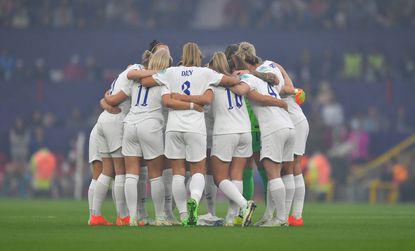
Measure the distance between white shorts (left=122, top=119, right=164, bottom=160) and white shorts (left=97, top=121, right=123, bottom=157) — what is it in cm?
29

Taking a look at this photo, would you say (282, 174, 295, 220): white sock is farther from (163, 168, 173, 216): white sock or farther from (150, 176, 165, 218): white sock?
(150, 176, 165, 218): white sock

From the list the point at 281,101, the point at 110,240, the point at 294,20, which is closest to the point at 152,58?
the point at 281,101

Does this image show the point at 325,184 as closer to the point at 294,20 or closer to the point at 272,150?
the point at 294,20

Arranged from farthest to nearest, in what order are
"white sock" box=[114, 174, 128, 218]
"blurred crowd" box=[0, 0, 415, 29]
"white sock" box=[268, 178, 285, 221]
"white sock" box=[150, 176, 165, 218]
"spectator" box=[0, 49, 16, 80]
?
"blurred crowd" box=[0, 0, 415, 29] → "spectator" box=[0, 49, 16, 80] → "white sock" box=[114, 174, 128, 218] → "white sock" box=[150, 176, 165, 218] → "white sock" box=[268, 178, 285, 221]

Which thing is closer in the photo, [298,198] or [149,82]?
[149,82]

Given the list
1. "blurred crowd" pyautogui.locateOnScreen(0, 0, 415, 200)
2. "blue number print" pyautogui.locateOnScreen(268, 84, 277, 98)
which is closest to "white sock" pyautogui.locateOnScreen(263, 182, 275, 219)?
"blue number print" pyautogui.locateOnScreen(268, 84, 277, 98)

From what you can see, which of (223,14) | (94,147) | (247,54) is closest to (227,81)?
(247,54)

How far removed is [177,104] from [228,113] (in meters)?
0.80

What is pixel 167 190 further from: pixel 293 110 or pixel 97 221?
pixel 293 110

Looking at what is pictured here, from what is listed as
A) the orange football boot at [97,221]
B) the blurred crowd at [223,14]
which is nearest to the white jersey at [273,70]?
the orange football boot at [97,221]

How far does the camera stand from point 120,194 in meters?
17.3

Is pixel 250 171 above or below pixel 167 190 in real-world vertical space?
above

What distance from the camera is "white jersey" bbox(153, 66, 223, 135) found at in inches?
661

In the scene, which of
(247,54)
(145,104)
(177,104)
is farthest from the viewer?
(247,54)
